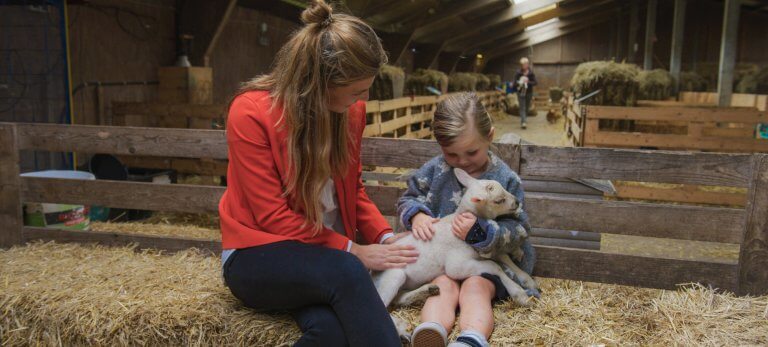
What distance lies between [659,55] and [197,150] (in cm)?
2760

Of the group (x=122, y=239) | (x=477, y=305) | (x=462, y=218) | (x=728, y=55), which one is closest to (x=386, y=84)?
(x=728, y=55)

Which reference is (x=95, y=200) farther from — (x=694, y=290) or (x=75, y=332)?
(x=694, y=290)

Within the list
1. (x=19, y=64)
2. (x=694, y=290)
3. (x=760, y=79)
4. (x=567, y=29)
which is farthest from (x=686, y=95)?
(x=567, y=29)

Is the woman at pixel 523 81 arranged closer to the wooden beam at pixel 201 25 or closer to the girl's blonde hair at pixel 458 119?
the wooden beam at pixel 201 25

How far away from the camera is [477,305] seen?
2328 mm

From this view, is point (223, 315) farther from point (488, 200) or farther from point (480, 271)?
point (488, 200)

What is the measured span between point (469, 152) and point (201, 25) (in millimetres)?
6640

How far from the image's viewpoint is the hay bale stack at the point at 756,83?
12.6m

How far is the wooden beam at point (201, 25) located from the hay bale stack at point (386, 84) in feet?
8.78

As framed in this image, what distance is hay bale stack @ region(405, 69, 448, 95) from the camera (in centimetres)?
1315

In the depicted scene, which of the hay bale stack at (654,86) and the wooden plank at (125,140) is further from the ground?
the hay bale stack at (654,86)

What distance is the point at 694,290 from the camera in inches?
111

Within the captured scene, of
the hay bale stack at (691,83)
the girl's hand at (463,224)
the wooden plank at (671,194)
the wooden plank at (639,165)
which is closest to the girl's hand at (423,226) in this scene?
the girl's hand at (463,224)

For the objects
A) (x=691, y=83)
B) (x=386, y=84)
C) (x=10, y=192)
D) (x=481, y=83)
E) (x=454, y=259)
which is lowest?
(x=454, y=259)
